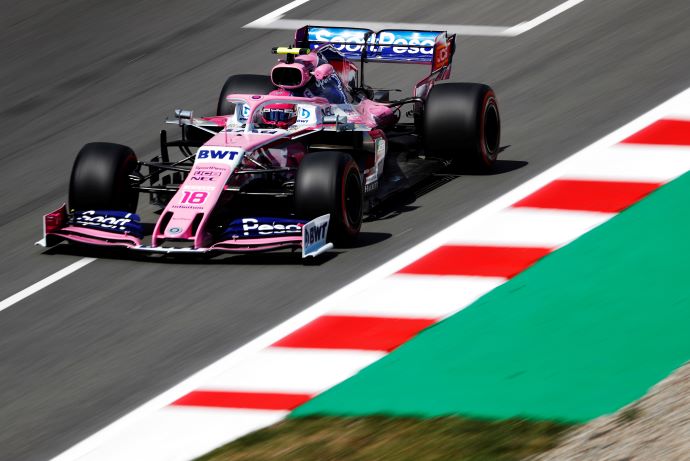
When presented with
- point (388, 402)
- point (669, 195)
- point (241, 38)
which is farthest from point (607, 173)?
point (241, 38)

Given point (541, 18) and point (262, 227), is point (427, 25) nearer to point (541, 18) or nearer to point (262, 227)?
point (541, 18)

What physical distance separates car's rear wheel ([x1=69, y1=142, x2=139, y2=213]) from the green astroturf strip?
3459 mm

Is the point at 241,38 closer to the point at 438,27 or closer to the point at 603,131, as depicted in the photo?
the point at 438,27

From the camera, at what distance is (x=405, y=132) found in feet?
43.4

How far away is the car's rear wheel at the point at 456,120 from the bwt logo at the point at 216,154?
2070mm

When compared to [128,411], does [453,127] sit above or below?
above

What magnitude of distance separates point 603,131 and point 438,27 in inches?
168

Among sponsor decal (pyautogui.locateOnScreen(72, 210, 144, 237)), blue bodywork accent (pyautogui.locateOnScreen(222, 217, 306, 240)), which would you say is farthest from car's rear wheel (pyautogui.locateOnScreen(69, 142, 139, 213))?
blue bodywork accent (pyautogui.locateOnScreen(222, 217, 306, 240))

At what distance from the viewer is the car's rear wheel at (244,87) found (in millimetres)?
13578

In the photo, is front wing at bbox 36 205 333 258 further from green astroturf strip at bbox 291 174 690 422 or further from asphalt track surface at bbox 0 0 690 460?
green astroturf strip at bbox 291 174 690 422

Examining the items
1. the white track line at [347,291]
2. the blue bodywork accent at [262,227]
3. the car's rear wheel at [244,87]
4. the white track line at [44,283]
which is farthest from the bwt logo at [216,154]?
the car's rear wheel at [244,87]

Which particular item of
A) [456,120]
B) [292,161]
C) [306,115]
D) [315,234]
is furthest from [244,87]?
[315,234]

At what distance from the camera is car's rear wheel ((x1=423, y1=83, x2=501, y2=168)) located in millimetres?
12383

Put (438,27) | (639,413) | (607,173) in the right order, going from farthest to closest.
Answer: (438,27) < (607,173) < (639,413)
